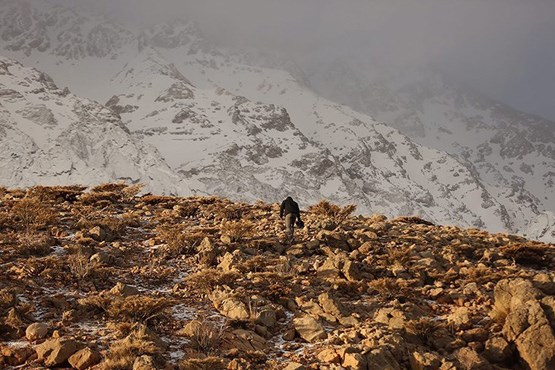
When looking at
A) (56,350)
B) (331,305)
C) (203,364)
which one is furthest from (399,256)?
(56,350)

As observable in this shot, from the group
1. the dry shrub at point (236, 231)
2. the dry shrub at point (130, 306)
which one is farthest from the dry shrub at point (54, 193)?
the dry shrub at point (130, 306)

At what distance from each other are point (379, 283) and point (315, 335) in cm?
267

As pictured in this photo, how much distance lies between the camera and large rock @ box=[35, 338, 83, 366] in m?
8.23

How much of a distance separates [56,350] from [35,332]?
870mm

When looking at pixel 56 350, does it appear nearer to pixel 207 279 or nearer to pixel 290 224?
pixel 207 279

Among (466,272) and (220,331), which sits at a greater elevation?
(466,272)

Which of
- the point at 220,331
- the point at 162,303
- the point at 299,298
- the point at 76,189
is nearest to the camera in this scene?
the point at 220,331

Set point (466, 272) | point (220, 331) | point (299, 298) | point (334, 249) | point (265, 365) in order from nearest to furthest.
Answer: point (265, 365) < point (220, 331) < point (299, 298) < point (466, 272) < point (334, 249)

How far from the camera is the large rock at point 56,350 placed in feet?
27.0

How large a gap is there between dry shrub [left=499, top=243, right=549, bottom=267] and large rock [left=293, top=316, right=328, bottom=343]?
7.95 m

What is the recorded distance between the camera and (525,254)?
1491 cm

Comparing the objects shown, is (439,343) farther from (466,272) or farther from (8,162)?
(8,162)

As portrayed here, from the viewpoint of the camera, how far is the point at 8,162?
646ft

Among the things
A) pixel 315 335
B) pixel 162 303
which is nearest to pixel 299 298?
pixel 315 335
